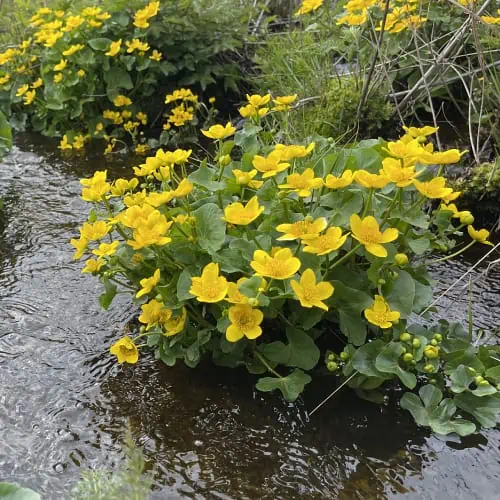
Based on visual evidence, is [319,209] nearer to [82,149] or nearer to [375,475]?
[375,475]

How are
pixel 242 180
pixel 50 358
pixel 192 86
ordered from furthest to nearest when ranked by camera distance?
pixel 192 86, pixel 50 358, pixel 242 180

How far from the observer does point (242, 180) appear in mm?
1856

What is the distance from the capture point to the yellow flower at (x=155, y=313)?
5.98 ft

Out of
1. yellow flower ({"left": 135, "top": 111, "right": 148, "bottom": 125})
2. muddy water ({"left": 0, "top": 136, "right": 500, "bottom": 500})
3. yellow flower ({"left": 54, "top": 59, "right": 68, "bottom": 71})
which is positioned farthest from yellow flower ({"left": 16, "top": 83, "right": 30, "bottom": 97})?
muddy water ({"left": 0, "top": 136, "right": 500, "bottom": 500})

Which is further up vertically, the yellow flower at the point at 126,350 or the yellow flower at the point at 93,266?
the yellow flower at the point at 93,266

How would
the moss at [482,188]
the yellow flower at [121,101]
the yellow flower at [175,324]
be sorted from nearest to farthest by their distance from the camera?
the yellow flower at [175,324] < the moss at [482,188] < the yellow flower at [121,101]

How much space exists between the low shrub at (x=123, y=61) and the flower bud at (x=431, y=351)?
2946mm

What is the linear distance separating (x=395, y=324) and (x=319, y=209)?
0.39 m

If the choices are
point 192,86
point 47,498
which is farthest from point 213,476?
point 192,86

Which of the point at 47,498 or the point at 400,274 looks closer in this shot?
the point at 47,498

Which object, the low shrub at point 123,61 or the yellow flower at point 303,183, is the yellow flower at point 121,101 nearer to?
the low shrub at point 123,61

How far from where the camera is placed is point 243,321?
168cm

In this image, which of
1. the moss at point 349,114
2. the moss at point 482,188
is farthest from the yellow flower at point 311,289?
the moss at point 349,114

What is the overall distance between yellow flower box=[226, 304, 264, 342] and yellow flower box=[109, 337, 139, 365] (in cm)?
33
